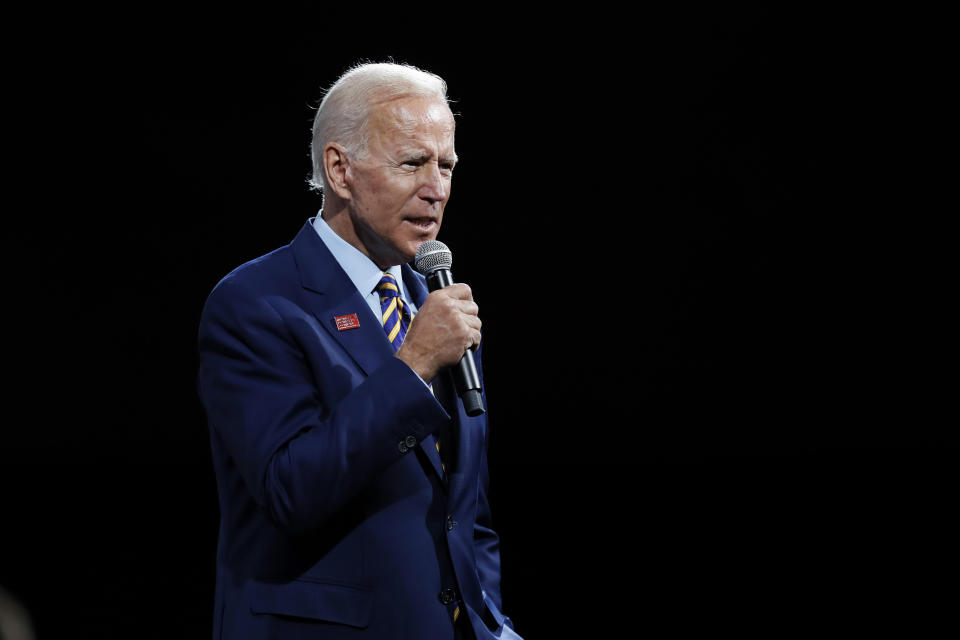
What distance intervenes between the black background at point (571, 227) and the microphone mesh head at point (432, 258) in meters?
3.16

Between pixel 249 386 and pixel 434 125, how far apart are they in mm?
529

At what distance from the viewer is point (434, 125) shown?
1442 millimetres

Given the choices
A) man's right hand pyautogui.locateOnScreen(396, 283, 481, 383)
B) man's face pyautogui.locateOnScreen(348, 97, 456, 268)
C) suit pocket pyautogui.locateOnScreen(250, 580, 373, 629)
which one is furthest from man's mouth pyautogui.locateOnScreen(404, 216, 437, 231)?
suit pocket pyautogui.locateOnScreen(250, 580, 373, 629)

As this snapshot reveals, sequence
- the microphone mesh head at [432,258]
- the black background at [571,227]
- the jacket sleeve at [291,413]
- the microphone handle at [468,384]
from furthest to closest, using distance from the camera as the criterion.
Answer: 1. the black background at [571,227]
2. the microphone mesh head at [432,258]
3. the microphone handle at [468,384]
4. the jacket sleeve at [291,413]

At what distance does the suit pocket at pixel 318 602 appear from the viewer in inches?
49.5

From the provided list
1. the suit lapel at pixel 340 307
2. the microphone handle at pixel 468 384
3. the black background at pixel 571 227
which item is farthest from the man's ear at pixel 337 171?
the black background at pixel 571 227

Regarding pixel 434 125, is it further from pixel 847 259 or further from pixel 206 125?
pixel 847 259

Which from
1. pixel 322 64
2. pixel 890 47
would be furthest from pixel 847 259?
pixel 322 64

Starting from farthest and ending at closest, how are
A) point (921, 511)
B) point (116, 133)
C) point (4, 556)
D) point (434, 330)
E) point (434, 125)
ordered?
point (116, 133) < point (921, 511) < point (4, 556) < point (434, 125) < point (434, 330)

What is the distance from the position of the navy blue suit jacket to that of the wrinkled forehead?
244 mm

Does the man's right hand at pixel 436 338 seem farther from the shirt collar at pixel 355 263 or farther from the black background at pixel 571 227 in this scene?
the black background at pixel 571 227

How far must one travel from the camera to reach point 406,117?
142cm

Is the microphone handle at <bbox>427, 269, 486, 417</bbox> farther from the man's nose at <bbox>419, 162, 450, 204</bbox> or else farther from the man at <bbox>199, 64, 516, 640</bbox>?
the man's nose at <bbox>419, 162, 450, 204</bbox>

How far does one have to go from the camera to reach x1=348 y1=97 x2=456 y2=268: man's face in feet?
4.65
